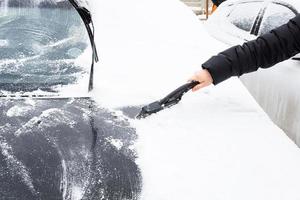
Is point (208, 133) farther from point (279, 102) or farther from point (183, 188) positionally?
point (279, 102)

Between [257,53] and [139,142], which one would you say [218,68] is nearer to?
[257,53]

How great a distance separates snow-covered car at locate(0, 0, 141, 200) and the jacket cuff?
0.50 m

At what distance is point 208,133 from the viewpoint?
1428 millimetres

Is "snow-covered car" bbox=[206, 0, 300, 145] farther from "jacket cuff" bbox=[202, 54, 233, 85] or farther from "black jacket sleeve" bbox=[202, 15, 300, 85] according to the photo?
"jacket cuff" bbox=[202, 54, 233, 85]

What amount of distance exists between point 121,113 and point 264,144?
583 mm

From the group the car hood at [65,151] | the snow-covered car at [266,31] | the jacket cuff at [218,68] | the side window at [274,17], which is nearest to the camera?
the car hood at [65,151]

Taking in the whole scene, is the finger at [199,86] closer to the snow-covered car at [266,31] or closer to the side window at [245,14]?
the snow-covered car at [266,31]

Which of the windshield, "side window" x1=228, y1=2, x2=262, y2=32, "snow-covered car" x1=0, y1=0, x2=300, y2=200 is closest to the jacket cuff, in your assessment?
"snow-covered car" x1=0, y1=0, x2=300, y2=200

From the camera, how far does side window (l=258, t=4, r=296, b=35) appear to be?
102 inches

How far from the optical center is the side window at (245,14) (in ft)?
9.38

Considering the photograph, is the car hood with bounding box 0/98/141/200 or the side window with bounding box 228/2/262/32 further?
the side window with bounding box 228/2/262/32

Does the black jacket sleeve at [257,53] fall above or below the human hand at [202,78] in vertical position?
above

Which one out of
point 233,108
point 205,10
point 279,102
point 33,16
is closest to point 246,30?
point 279,102

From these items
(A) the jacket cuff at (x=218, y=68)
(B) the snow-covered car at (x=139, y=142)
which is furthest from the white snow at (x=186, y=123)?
(A) the jacket cuff at (x=218, y=68)
